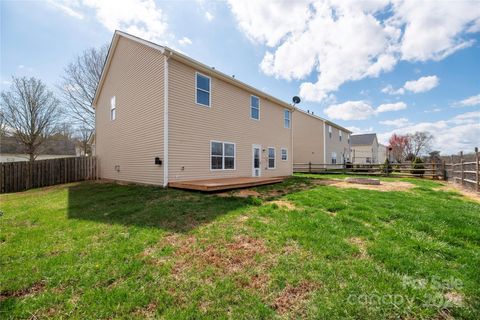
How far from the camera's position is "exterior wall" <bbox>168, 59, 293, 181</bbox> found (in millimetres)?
8883

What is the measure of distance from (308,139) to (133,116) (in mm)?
18794

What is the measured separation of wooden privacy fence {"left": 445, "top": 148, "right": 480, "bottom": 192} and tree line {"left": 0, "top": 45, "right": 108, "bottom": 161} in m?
27.5

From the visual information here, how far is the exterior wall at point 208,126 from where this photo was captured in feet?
29.1

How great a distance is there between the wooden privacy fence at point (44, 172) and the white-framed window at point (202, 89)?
884cm

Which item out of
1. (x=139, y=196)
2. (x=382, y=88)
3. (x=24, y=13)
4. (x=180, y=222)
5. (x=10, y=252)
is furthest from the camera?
(x=382, y=88)

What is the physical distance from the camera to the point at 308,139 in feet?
78.5

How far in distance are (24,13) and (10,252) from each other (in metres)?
9.38

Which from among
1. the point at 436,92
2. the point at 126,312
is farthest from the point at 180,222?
the point at 436,92

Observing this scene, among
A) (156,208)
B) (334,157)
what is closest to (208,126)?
(156,208)

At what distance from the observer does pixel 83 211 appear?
574cm

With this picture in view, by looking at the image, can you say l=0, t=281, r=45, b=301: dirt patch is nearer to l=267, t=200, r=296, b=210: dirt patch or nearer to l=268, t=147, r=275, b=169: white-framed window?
l=267, t=200, r=296, b=210: dirt patch

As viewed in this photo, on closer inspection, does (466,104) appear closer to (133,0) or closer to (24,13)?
(133,0)

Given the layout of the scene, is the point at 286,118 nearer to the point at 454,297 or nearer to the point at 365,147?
the point at 454,297

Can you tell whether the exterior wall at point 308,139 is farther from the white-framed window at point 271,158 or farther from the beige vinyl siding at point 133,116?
the beige vinyl siding at point 133,116
